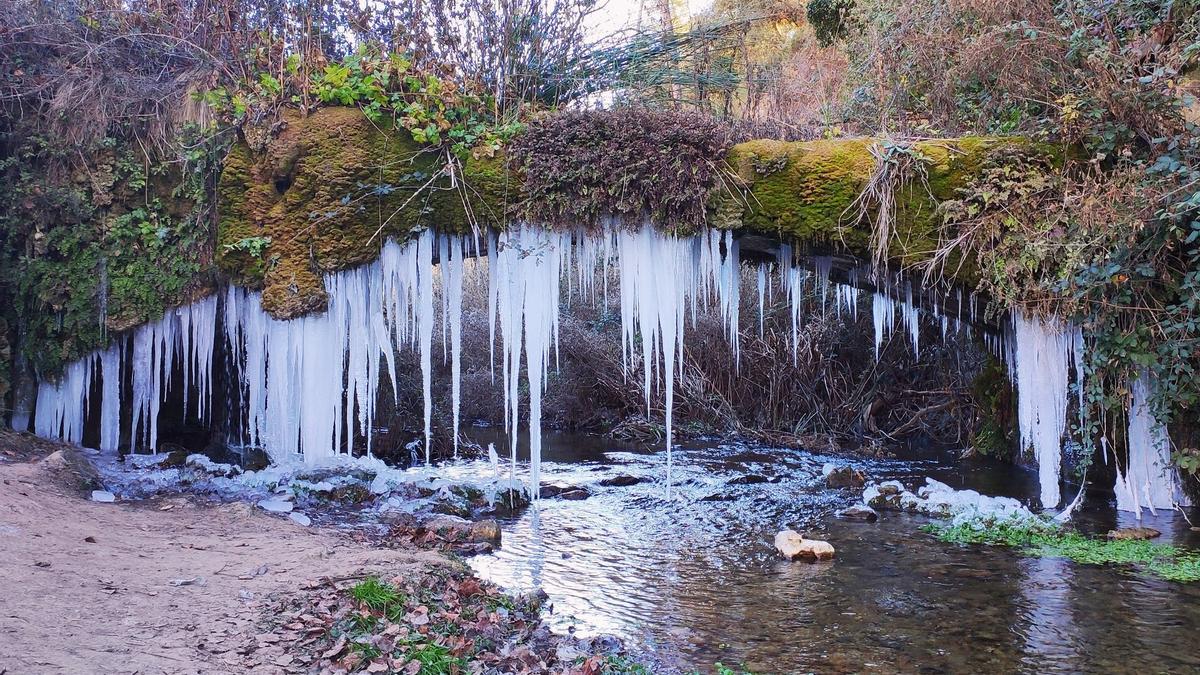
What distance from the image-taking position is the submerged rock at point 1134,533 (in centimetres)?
648

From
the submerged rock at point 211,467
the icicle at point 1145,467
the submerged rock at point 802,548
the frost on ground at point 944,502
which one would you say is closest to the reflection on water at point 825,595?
the submerged rock at point 802,548

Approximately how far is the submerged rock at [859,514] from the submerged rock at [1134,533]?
1.89 meters

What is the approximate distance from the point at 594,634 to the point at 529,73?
568cm

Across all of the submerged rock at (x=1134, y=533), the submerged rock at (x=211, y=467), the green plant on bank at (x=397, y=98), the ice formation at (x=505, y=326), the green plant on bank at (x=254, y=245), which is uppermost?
the green plant on bank at (x=397, y=98)

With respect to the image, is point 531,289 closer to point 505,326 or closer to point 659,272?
point 505,326

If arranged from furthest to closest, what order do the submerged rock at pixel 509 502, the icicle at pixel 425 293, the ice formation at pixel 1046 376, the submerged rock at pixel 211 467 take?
the submerged rock at pixel 211 467, the submerged rock at pixel 509 502, the icicle at pixel 425 293, the ice formation at pixel 1046 376

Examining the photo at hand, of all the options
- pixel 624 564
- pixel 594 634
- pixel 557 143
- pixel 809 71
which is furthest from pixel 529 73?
pixel 809 71

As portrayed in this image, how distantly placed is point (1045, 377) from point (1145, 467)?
3.50 feet

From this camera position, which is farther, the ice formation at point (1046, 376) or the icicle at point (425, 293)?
the icicle at point (425, 293)

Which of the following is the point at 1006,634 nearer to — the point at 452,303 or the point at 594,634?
the point at 594,634

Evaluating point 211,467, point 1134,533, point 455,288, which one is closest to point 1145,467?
point 1134,533

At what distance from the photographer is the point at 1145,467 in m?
7.04

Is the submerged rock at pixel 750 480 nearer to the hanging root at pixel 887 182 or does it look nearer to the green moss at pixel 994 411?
the green moss at pixel 994 411

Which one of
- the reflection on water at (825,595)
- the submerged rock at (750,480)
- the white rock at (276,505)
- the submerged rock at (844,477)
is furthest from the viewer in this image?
the submerged rock at (750,480)
